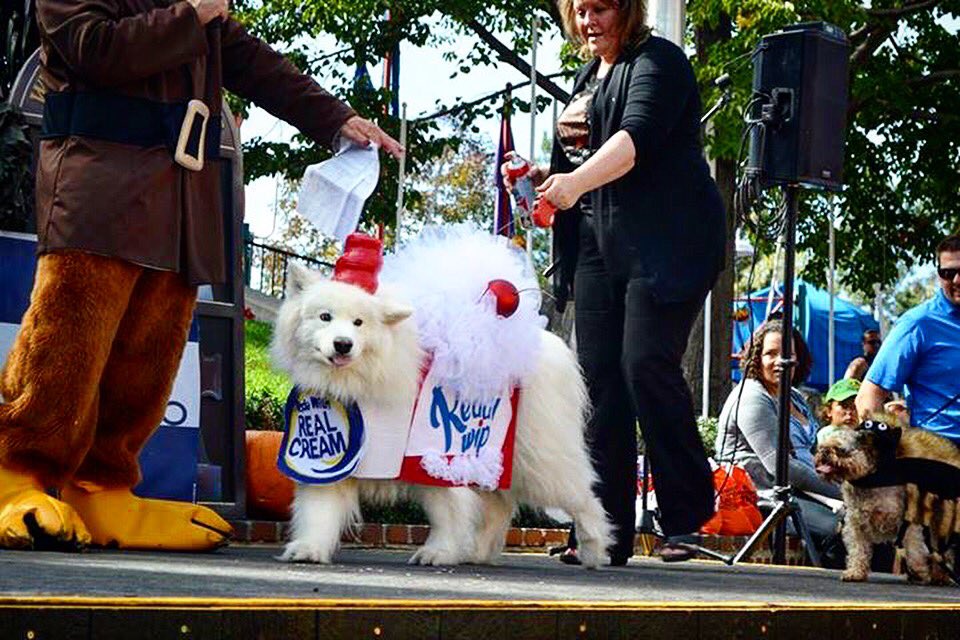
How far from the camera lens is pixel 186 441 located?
6.64m

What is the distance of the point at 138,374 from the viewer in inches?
201

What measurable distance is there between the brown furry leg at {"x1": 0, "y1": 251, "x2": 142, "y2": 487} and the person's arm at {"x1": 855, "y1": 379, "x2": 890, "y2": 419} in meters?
3.42

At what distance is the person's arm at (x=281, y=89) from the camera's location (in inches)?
213

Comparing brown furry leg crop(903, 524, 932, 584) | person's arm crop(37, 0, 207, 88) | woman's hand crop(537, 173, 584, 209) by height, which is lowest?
brown furry leg crop(903, 524, 932, 584)

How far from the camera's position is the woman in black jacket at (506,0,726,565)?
5.62m

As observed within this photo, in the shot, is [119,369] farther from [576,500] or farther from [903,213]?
[903,213]

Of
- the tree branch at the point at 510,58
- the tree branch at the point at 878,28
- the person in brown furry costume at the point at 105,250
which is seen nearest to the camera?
the person in brown furry costume at the point at 105,250

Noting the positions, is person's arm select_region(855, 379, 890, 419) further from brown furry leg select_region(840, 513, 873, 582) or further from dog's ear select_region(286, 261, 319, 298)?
dog's ear select_region(286, 261, 319, 298)

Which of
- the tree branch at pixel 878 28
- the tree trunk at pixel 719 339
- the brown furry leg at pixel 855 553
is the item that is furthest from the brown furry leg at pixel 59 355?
the tree branch at pixel 878 28

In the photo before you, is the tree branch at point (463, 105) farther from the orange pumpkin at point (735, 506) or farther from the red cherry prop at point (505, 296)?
the red cherry prop at point (505, 296)

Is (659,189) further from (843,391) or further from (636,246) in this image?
(843,391)

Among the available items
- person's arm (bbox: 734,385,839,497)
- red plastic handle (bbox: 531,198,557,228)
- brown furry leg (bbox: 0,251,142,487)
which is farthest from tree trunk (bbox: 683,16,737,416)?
brown furry leg (bbox: 0,251,142,487)

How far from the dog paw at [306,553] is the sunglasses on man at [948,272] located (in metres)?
3.14

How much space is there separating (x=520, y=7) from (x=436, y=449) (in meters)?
13.7
